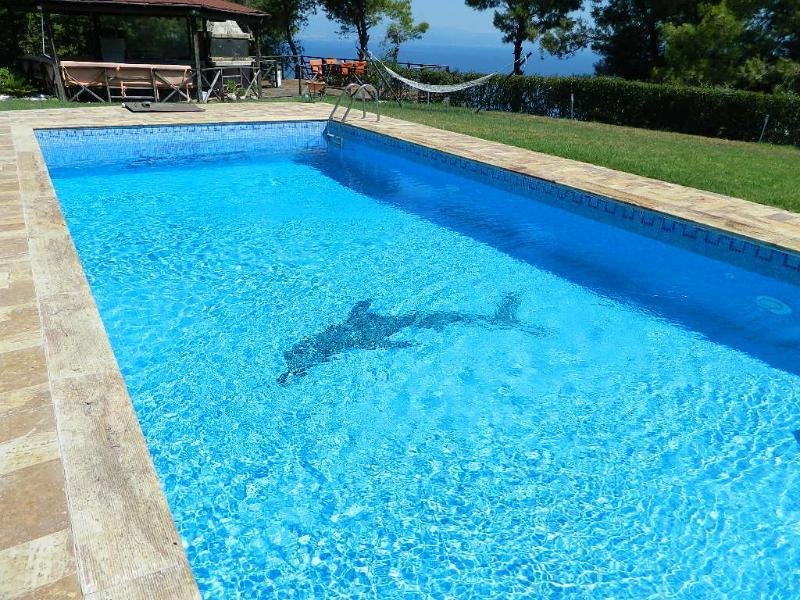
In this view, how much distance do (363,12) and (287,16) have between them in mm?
2893

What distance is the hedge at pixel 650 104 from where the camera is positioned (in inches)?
488

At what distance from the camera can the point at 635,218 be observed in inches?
269

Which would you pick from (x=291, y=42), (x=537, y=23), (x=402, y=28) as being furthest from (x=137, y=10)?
(x=537, y=23)

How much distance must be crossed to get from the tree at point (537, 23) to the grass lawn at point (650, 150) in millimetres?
5463

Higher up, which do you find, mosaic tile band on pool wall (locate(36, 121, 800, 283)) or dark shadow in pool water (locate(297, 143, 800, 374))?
mosaic tile band on pool wall (locate(36, 121, 800, 283))

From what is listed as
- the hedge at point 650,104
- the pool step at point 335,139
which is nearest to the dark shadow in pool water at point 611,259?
the pool step at point 335,139

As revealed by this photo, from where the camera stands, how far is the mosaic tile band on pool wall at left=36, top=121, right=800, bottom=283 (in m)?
5.95

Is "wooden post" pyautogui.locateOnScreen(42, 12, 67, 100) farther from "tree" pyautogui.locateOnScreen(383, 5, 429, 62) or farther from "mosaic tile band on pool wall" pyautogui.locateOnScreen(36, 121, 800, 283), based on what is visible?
"tree" pyautogui.locateOnScreen(383, 5, 429, 62)

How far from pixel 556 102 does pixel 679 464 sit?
1406cm

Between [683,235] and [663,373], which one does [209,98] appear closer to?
[683,235]

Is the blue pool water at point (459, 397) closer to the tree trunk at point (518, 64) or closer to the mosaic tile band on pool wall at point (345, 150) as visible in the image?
the mosaic tile band on pool wall at point (345, 150)

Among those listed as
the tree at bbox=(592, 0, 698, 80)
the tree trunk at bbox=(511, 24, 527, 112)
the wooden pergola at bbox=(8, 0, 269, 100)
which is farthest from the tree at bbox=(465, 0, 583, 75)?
the wooden pergola at bbox=(8, 0, 269, 100)

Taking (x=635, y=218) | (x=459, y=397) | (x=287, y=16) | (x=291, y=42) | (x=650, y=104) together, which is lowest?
(x=459, y=397)

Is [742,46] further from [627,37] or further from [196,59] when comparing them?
[196,59]
